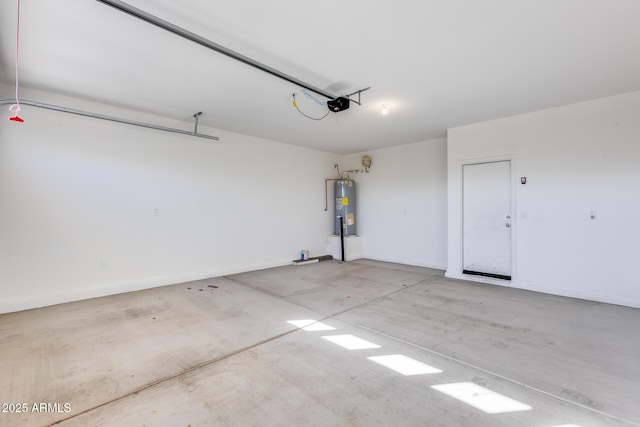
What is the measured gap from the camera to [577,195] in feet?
13.1

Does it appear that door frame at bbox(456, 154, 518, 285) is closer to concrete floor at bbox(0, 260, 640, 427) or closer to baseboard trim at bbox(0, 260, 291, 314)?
concrete floor at bbox(0, 260, 640, 427)

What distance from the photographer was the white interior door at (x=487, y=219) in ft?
15.2

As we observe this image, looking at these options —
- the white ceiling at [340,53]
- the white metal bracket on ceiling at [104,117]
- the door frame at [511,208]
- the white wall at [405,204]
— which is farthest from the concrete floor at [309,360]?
the white ceiling at [340,53]

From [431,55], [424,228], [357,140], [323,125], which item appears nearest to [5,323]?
[323,125]

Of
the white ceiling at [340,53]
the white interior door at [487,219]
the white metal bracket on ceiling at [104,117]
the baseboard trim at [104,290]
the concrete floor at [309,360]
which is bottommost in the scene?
the concrete floor at [309,360]

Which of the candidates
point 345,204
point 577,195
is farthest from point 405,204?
point 577,195

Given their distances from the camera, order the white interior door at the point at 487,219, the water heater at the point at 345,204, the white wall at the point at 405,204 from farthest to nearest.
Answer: the water heater at the point at 345,204 < the white wall at the point at 405,204 < the white interior door at the point at 487,219

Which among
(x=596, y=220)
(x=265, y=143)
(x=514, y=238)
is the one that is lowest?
(x=514, y=238)

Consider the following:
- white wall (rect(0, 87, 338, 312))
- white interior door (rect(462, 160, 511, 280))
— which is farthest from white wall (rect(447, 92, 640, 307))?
white wall (rect(0, 87, 338, 312))

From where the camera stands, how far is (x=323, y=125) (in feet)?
16.0

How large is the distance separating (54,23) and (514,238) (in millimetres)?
5960

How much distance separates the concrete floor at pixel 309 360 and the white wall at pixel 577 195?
404 mm

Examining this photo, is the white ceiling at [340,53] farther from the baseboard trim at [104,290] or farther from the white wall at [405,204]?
the baseboard trim at [104,290]

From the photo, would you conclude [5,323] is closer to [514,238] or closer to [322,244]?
[322,244]
